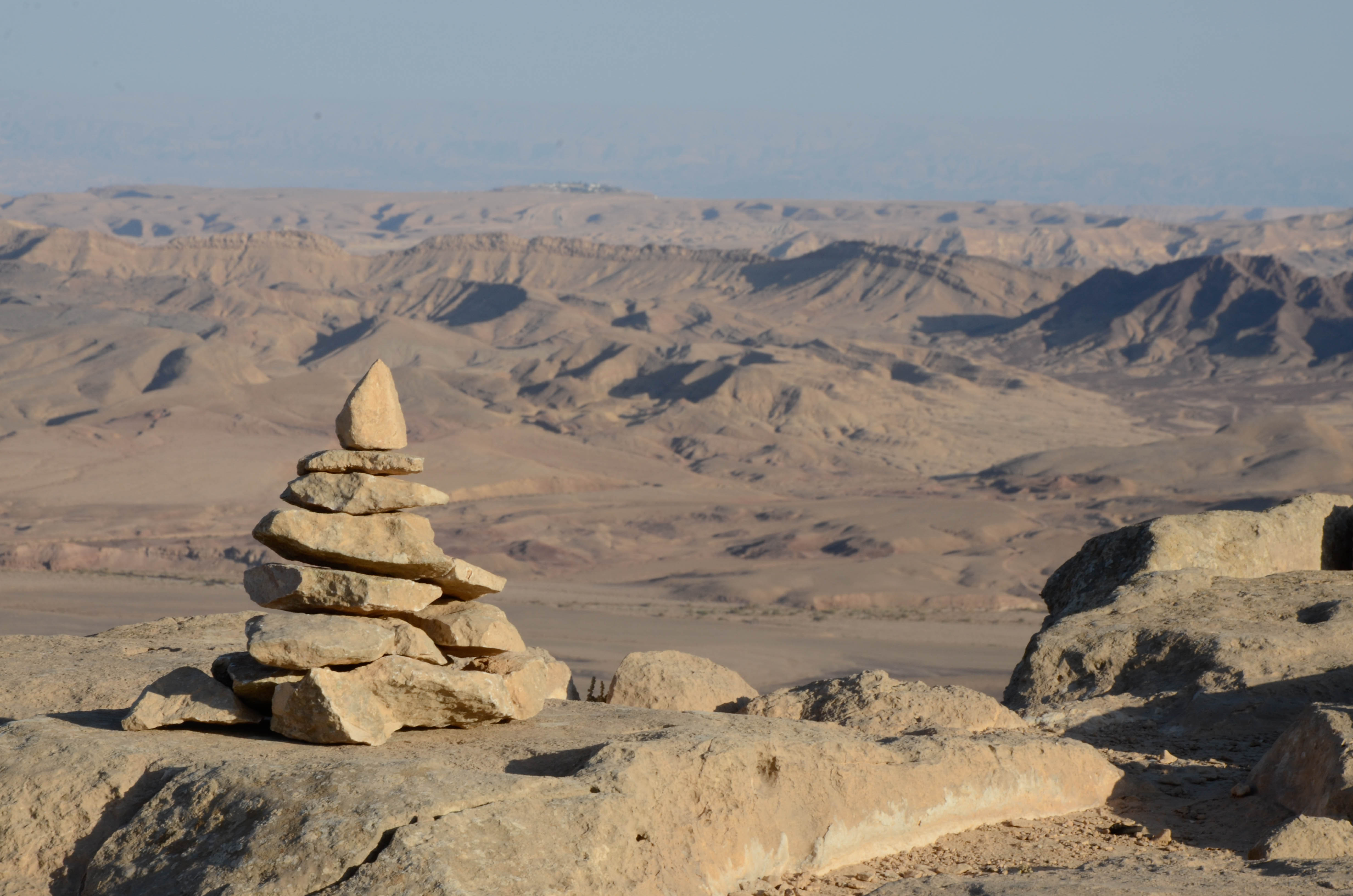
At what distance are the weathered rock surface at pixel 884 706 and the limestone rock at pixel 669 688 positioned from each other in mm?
683

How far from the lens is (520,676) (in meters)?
7.66

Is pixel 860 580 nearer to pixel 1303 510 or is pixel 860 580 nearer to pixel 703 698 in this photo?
pixel 1303 510

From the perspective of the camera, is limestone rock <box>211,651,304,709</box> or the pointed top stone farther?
the pointed top stone

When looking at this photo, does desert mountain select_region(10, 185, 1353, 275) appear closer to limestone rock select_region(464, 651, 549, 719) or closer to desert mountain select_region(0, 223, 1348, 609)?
desert mountain select_region(0, 223, 1348, 609)

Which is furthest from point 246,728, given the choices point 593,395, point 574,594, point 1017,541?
point 593,395

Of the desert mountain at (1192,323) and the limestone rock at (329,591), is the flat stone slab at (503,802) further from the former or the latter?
the desert mountain at (1192,323)

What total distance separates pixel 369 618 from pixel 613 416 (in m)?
52.3

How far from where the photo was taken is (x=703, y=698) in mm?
10641

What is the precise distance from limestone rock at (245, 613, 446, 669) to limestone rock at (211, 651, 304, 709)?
65 mm

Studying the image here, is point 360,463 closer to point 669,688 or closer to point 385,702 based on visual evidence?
point 385,702

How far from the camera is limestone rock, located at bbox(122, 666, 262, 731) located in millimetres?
7078

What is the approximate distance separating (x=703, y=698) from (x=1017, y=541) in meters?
30.2

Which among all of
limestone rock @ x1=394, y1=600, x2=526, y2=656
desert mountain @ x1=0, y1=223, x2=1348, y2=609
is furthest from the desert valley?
limestone rock @ x1=394, y1=600, x2=526, y2=656

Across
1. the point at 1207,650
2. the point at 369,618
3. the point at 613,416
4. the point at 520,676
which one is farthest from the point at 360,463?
the point at 613,416
